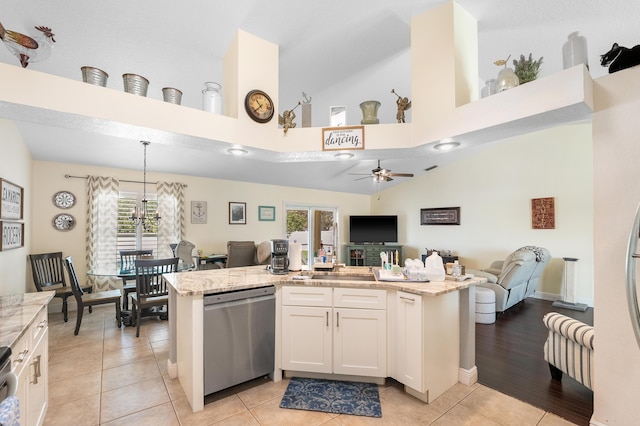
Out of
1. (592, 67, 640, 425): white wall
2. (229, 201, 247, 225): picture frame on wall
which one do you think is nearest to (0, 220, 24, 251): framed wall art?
(229, 201, 247, 225): picture frame on wall

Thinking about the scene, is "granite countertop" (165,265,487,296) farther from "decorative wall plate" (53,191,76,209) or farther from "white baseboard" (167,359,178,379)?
"decorative wall plate" (53,191,76,209)

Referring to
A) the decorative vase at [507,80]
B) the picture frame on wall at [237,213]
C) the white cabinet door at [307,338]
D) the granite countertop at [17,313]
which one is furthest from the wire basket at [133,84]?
the picture frame on wall at [237,213]

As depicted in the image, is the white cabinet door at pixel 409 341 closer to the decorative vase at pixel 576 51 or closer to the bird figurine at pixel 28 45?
the decorative vase at pixel 576 51

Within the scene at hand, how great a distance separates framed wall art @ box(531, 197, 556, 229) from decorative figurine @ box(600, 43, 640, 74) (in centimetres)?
430

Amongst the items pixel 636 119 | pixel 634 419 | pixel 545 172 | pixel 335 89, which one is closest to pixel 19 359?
pixel 335 89

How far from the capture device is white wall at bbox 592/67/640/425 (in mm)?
1649

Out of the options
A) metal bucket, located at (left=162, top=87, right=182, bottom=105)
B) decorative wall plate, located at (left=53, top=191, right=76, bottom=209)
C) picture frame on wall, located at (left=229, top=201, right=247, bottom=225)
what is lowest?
picture frame on wall, located at (left=229, top=201, right=247, bottom=225)

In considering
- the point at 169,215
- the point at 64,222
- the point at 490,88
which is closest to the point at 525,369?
the point at 490,88

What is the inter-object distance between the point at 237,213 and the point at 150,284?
2.86 m

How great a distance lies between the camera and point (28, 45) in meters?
1.57

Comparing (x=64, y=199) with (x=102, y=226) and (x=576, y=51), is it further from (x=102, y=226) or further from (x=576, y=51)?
(x=576, y=51)

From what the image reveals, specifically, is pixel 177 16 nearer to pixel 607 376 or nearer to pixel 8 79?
pixel 8 79

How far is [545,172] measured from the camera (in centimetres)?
527

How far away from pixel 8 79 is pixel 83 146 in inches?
117
